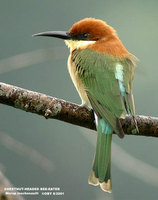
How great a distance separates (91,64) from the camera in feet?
8.86

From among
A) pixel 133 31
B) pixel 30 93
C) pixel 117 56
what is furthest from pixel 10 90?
pixel 133 31

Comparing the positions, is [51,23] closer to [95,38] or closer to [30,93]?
[95,38]

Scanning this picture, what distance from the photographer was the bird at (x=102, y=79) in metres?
2.37

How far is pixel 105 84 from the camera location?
257 cm

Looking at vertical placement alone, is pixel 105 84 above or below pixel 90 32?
below

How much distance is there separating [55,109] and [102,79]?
48cm

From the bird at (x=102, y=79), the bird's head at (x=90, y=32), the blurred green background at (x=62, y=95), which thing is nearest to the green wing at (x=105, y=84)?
the bird at (x=102, y=79)

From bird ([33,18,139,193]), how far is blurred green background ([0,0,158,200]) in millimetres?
2175

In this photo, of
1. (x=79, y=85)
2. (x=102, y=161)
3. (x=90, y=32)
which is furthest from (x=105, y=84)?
(x=90, y=32)

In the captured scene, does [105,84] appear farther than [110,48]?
No

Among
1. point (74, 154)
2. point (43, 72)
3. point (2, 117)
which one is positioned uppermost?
point (43, 72)

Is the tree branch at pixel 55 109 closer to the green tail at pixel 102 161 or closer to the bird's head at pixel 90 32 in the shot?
the green tail at pixel 102 161

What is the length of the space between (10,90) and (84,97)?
0.65 m

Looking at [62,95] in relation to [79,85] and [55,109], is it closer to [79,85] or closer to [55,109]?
[79,85]
